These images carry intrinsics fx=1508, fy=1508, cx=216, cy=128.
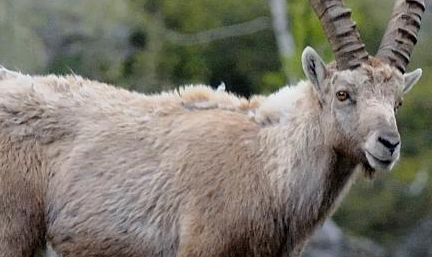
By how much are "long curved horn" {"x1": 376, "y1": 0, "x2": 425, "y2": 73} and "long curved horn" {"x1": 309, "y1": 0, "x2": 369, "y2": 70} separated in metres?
0.31

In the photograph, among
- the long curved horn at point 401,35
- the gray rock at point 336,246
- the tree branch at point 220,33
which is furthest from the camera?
the tree branch at point 220,33

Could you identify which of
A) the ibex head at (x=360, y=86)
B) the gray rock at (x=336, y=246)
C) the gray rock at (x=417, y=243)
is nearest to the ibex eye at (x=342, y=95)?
the ibex head at (x=360, y=86)

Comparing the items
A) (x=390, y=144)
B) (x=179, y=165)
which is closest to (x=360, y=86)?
(x=390, y=144)

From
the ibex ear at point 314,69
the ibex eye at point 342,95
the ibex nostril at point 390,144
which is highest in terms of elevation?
the ibex ear at point 314,69

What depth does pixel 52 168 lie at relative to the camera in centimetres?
1361

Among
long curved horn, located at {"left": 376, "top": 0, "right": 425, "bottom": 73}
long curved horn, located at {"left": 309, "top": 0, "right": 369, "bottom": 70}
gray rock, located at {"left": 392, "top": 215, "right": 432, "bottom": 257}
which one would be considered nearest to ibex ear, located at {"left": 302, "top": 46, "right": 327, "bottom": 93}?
long curved horn, located at {"left": 309, "top": 0, "right": 369, "bottom": 70}

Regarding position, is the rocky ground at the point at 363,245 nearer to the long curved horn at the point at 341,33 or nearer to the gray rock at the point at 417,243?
the gray rock at the point at 417,243

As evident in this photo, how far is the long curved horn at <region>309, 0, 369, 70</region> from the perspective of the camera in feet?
43.2

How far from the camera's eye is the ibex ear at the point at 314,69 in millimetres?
13242

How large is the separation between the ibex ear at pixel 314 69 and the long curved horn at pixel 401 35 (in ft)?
1.92

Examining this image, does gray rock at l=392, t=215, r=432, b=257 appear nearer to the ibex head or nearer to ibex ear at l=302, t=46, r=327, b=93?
the ibex head

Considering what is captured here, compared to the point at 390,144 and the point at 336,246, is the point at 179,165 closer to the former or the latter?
the point at 390,144

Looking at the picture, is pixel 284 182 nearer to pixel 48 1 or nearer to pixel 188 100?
pixel 188 100

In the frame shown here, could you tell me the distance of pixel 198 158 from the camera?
13.4m
